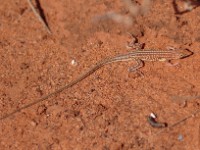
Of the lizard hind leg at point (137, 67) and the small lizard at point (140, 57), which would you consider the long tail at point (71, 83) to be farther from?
the lizard hind leg at point (137, 67)

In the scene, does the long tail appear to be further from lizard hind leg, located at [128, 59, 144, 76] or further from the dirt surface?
lizard hind leg, located at [128, 59, 144, 76]

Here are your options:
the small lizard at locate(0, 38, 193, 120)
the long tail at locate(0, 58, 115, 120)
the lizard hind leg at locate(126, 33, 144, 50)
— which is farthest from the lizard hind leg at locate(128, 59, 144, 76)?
the long tail at locate(0, 58, 115, 120)

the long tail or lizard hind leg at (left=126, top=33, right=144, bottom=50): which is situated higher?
lizard hind leg at (left=126, top=33, right=144, bottom=50)

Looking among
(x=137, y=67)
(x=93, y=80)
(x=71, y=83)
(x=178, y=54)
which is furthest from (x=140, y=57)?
(x=71, y=83)

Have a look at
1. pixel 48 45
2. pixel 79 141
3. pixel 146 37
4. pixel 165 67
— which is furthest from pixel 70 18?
pixel 79 141

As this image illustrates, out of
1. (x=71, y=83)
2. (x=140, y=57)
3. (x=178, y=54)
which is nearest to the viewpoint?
(x=71, y=83)

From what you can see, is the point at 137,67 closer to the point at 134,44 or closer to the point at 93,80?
the point at 134,44

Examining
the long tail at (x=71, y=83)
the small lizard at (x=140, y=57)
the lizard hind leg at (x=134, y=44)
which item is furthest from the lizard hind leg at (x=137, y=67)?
the long tail at (x=71, y=83)

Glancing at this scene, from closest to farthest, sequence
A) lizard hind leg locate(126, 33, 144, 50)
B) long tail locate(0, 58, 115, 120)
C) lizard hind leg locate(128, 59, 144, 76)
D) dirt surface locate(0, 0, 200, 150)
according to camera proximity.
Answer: dirt surface locate(0, 0, 200, 150)
long tail locate(0, 58, 115, 120)
lizard hind leg locate(128, 59, 144, 76)
lizard hind leg locate(126, 33, 144, 50)
